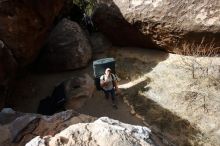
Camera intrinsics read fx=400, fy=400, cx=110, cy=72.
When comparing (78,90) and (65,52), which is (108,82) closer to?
(78,90)

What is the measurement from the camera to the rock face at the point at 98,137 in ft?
19.0

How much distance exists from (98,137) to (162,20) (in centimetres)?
740

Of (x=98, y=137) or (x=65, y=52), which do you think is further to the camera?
(x=65, y=52)

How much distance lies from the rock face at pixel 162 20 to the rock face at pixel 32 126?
5.48 m

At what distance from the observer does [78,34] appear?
45.2 ft

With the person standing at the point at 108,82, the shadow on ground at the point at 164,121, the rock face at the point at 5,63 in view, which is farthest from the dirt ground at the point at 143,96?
the rock face at the point at 5,63

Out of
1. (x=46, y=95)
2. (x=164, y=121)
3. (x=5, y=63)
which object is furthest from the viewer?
(x=46, y=95)

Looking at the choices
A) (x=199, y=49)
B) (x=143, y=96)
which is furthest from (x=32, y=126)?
(x=199, y=49)

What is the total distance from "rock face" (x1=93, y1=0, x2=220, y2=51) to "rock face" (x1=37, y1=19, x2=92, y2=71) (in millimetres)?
1133

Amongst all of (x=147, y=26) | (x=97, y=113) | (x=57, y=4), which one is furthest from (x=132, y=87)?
(x=57, y=4)

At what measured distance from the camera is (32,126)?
8.09m

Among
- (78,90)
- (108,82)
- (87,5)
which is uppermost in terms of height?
(87,5)

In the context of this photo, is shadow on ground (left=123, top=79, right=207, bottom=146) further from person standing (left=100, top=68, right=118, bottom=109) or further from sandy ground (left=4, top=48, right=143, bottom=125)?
person standing (left=100, top=68, right=118, bottom=109)

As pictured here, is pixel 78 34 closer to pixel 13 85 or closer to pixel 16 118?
pixel 13 85
